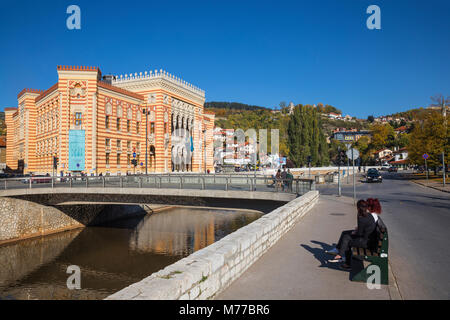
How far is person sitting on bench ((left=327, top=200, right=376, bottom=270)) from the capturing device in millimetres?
5691

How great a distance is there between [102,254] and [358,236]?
18.9m

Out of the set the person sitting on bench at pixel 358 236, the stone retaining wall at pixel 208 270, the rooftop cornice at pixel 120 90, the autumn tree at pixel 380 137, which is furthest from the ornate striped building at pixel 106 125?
the autumn tree at pixel 380 137

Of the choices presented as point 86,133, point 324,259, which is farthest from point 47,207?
point 324,259

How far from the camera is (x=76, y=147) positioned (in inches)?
1490

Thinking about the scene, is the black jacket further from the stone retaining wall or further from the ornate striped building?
the ornate striped building

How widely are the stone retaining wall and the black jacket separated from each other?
206 cm

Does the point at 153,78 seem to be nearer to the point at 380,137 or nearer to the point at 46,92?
the point at 46,92

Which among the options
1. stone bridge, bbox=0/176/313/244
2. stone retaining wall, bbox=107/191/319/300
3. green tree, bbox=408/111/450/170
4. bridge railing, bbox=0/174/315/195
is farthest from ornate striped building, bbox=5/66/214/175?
green tree, bbox=408/111/450/170

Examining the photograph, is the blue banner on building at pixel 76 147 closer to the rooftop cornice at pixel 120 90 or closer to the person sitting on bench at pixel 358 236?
the rooftop cornice at pixel 120 90

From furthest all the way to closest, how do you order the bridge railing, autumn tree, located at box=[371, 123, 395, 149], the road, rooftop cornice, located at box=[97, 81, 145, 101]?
autumn tree, located at box=[371, 123, 395, 149] → rooftop cornice, located at box=[97, 81, 145, 101] → the bridge railing → the road

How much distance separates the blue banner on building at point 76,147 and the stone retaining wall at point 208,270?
35024mm

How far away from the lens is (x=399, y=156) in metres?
115

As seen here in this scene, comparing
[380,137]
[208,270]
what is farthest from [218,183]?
[380,137]
